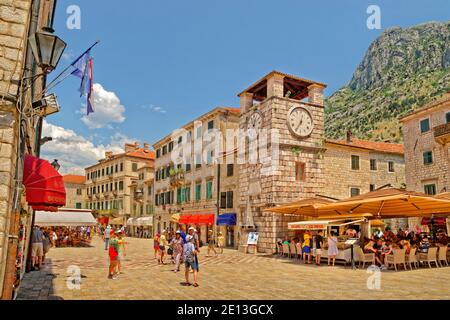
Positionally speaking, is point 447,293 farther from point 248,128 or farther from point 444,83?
point 444,83

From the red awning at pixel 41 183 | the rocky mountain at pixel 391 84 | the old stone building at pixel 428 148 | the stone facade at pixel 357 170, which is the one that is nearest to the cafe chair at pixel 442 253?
the stone facade at pixel 357 170

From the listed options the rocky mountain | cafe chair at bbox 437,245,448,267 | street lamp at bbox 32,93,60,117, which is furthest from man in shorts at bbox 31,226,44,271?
the rocky mountain

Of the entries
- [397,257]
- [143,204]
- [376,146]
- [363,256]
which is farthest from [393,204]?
[143,204]

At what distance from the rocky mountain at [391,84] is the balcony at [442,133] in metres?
60.4

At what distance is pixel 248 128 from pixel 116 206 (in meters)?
38.4

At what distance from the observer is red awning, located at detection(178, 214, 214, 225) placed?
30784 millimetres

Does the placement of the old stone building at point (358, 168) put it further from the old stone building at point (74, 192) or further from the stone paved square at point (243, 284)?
the old stone building at point (74, 192)

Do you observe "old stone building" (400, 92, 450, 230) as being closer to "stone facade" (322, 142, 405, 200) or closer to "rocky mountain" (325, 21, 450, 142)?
"stone facade" (322, 142, 405, 200)

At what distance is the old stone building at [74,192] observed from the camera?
73562 millimetres

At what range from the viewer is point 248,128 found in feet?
85.4

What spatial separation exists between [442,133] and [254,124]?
12.6 meters

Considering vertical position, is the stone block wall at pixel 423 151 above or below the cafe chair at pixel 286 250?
above

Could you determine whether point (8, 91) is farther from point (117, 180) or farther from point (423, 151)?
point (117, 180)
